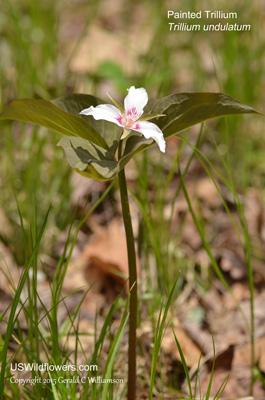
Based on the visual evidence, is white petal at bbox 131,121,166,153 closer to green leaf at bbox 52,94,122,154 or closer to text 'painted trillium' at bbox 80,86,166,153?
text 'painted trillium' at bbox 80,86,166,153

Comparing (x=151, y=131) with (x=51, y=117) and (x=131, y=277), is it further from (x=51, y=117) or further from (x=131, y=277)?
(x=131, y=277)

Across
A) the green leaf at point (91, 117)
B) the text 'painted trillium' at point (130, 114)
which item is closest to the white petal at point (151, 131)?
the text 'painted trillium' at point (130, 114)

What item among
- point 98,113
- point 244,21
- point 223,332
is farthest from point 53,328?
point 244,21

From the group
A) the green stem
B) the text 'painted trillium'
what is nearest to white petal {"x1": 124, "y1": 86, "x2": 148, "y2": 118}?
the text 'painted trillium'

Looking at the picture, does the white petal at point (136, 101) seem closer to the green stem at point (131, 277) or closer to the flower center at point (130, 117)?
the flower center at point (130, 117)

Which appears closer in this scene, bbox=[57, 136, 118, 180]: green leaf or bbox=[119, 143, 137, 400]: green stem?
bbox=[57, 136, 118, 180]: green leaf

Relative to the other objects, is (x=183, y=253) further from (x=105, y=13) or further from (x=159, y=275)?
(x=105, y=13)
